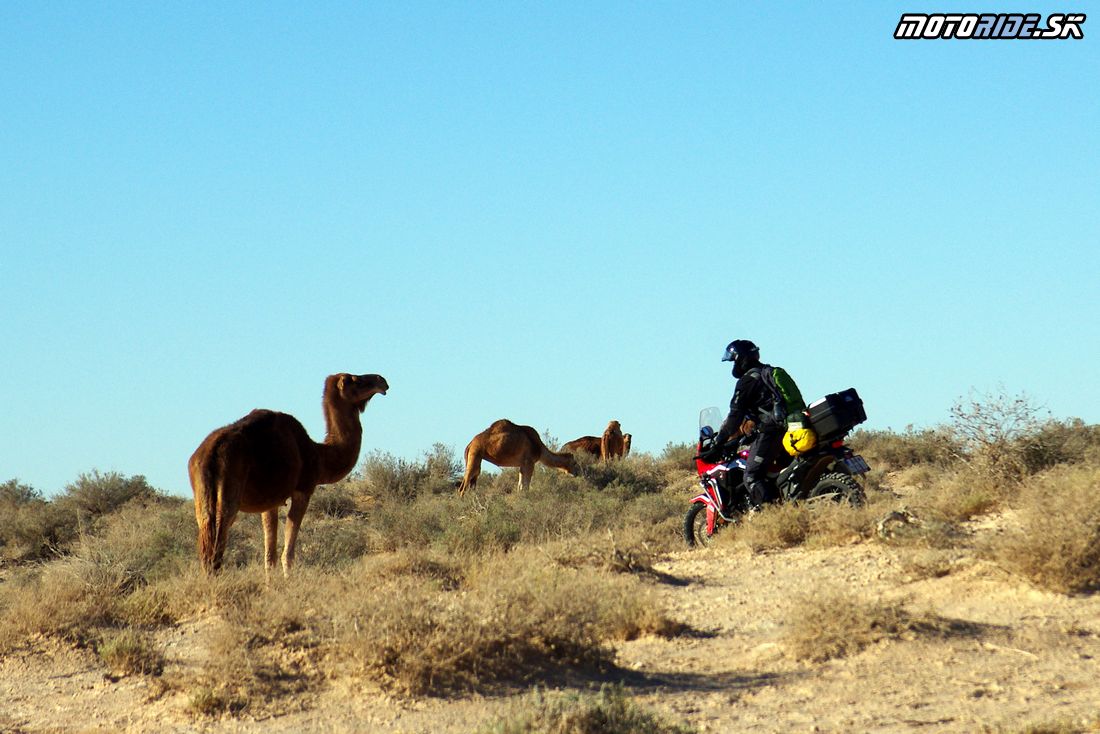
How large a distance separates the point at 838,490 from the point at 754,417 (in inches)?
50.0

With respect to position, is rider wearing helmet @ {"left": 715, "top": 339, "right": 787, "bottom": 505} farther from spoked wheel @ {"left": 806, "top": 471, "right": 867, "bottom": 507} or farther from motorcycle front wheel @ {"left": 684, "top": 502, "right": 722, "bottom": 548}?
motorcycle front wheel @ {"left": 684, "top": 502, "right": 722, "bottom": 548}

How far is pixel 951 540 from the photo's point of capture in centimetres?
1066

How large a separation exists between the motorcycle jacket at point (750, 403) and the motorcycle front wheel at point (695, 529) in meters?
1.04

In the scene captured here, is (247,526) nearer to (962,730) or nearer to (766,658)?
(766,658)

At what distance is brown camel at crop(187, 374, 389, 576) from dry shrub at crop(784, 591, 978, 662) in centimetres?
558

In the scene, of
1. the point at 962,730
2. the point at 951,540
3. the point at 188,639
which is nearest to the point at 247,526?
the point at 188,639

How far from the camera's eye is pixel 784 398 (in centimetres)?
1237

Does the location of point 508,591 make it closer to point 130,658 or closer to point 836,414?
point 130,658

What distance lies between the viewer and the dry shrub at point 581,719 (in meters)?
6.32

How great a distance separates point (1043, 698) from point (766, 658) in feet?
6.12

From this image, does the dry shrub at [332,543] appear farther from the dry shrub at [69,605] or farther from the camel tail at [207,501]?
the dry shrub at [69,605]

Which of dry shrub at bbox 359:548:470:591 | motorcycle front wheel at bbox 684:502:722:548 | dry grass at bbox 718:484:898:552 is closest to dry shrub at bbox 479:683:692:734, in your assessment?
dry shrub at bbox 359:548:470:591

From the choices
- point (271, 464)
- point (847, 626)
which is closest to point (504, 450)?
point (271, 464)

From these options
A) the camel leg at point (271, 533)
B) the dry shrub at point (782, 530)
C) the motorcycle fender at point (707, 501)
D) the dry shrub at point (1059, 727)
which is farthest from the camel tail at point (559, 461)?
the dry shrub at point (1059, 727)
